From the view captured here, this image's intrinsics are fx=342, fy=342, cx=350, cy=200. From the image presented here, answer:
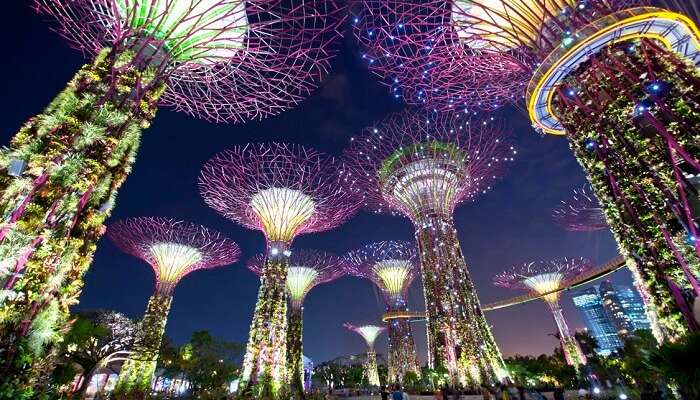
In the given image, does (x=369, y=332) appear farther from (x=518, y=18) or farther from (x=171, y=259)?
(x=518, y=18)

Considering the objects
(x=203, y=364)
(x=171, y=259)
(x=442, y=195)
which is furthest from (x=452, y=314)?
(x=203, y=364)

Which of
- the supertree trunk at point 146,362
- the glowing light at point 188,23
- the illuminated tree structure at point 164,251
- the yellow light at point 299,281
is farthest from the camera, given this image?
the yellow light at point 299,281

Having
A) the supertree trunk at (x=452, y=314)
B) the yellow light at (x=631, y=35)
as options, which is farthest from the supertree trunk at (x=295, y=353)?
the yellow light at (x=631, y=35)

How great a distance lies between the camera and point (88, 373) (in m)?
→ 14.3

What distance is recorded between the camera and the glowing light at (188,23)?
851 cm

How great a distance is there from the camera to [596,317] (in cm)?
14725

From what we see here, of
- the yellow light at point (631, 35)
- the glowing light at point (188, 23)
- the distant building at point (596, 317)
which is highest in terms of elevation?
the distant building at point (596, 317)

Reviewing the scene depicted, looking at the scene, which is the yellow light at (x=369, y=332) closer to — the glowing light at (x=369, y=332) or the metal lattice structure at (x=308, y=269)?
the glowing light at (x=369, y=332)

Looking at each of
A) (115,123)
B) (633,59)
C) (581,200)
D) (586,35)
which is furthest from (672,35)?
A: (581,200)

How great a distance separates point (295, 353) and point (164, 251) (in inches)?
498

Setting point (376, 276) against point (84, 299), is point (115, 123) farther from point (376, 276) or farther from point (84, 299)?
point (84, 299)

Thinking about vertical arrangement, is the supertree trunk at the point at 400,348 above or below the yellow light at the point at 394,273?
below

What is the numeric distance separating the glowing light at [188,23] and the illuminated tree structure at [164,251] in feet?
63.0

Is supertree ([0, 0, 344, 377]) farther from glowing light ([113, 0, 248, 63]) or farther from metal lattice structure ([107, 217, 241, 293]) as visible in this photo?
metal lattice structure ([107, 217, 241, 293])
